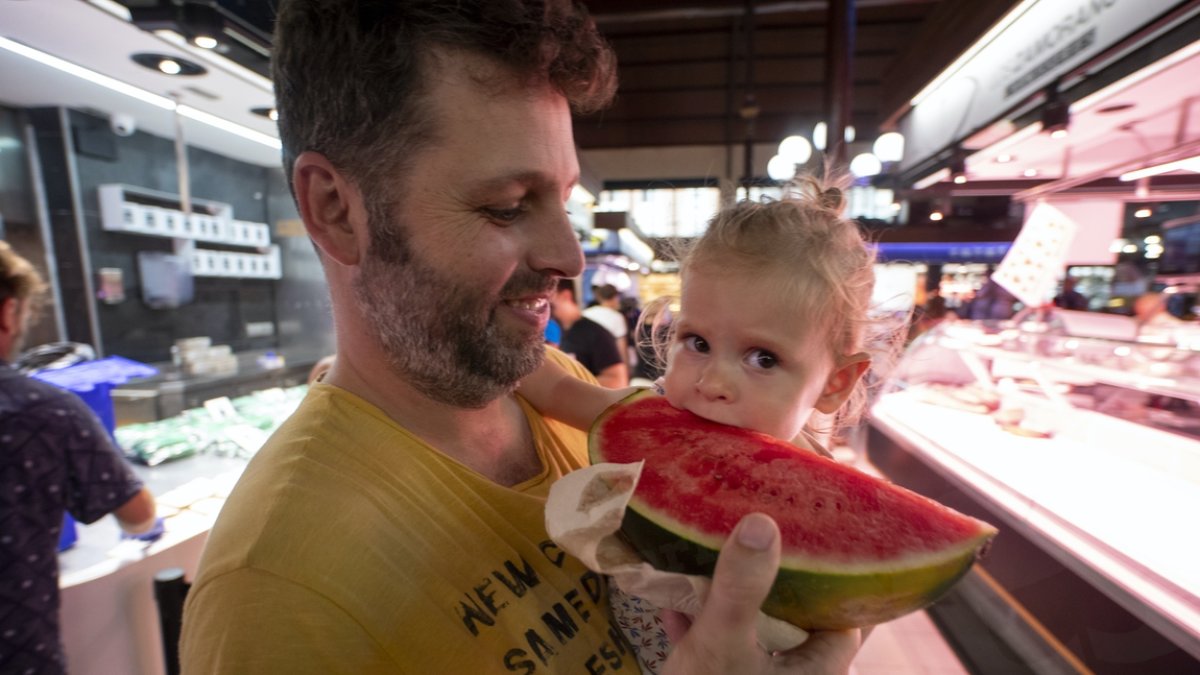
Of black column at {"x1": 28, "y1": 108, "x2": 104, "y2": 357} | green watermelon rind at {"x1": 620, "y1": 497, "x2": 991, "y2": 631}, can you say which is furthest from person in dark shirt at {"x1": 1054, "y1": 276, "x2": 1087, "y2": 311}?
black column at {"x1": 28, "y1": 108, "x2": 104, "y2": 357}

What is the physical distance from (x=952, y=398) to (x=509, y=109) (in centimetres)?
331

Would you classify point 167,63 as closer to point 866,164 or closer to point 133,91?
point 133,91

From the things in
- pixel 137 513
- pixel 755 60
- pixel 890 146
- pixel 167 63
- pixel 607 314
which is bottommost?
pixel 137 513

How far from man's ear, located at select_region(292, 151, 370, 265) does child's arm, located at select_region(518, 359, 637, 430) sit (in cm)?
46

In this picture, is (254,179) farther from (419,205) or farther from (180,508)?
(419,205)

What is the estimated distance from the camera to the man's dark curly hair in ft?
3.24

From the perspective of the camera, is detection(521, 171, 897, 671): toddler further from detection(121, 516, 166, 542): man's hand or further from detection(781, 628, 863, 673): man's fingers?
detection(121, 516, 166, 542): man's hand

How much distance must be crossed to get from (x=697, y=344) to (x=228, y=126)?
593cm

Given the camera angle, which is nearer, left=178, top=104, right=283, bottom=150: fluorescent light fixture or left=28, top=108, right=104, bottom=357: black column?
left=28, top=108, right=104, bottom=357: black column

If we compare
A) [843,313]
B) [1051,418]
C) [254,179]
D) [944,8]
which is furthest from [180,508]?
[944,8]

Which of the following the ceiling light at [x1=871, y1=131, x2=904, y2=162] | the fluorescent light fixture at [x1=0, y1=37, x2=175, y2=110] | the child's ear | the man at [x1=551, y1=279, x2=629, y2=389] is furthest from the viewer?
the ceiling light at [x1=871, y1=131, x2=904, y2=162]

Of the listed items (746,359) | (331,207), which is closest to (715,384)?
(746,359)

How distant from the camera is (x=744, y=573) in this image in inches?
22.8

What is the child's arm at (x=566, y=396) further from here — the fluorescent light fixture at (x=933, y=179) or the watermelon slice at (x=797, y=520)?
the fluorescent light fixture at (x=933, y=179)
